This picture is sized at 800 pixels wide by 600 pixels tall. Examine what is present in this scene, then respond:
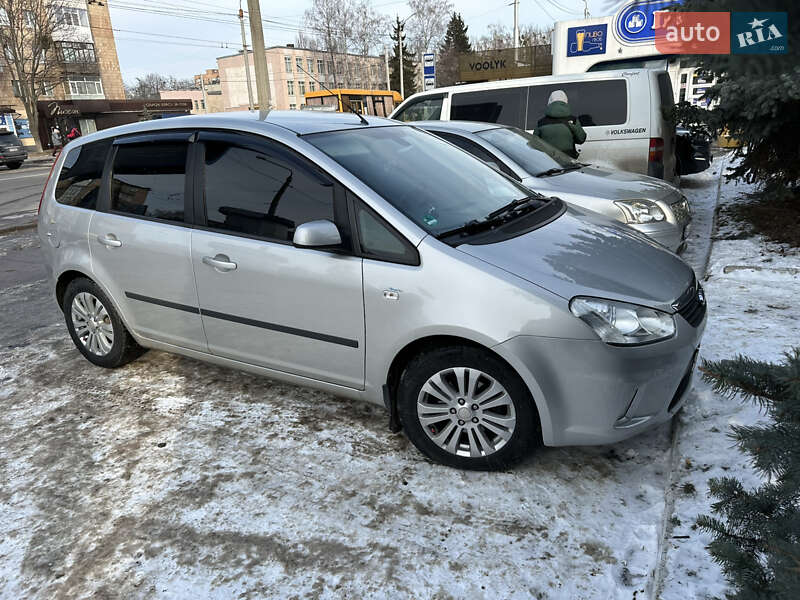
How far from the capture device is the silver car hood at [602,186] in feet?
17.9

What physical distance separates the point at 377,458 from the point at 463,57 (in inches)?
871

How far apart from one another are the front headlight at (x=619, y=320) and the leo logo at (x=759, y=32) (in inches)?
58.2

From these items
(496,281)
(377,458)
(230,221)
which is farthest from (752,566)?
(230,221)

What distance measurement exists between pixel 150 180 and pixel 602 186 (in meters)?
4.07

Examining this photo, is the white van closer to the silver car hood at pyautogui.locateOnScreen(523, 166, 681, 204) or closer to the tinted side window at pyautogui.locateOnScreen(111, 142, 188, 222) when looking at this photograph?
the silver car hood at pyautogui.locateOnScreen(523, 166, 681, 204)

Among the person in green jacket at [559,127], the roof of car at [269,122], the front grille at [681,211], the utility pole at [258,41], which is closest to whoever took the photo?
Result: the roof of car at [269,122]

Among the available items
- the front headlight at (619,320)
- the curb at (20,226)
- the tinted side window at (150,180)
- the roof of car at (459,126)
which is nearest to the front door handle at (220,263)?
the tinted side window at (150,180)

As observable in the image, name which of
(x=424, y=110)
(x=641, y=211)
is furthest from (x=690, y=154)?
(x=641, y=211)

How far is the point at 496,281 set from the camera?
2.63m

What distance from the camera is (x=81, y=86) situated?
4875cm

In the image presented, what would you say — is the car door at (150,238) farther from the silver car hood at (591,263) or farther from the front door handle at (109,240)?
the silver car hood at (591,263)

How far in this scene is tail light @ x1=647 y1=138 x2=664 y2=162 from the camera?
7707mm

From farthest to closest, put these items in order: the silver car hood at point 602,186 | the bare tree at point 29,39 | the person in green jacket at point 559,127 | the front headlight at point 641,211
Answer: the bare tree at point 29,39, the person in green jacket at point 559,127, the silver car hood at point 602,186, the front headlight at point 641,211

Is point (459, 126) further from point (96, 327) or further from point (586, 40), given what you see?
point (586, 40)
